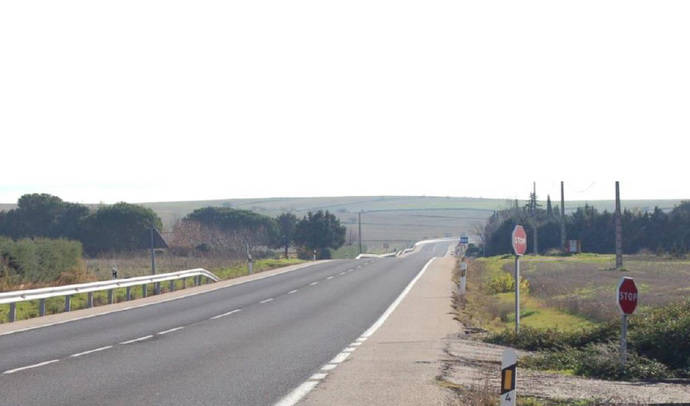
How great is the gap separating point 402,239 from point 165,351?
554 ft

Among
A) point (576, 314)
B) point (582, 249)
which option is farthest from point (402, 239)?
point (576, 314)

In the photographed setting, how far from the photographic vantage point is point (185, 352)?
15.1 meters

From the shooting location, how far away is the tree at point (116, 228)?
275 ft

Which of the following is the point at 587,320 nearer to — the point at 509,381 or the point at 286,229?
the point at 509,381

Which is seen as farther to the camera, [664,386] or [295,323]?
[295,323]

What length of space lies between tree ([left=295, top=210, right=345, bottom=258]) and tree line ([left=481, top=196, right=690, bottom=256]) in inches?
664

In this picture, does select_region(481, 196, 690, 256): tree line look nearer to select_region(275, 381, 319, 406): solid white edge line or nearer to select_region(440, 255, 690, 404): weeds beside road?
select_region(440, 255, 690, 404): weeds beside road

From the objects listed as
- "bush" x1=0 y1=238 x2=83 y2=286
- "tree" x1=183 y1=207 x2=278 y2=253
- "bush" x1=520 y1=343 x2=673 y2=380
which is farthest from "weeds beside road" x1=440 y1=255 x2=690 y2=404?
"tree" x1=183 y1=207 x2=278 y2=253

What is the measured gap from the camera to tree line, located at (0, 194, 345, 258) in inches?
3236

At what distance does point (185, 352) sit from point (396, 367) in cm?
381

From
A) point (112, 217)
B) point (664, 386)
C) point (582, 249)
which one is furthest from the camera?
point (582, 249)

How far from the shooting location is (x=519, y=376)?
42.9 feet

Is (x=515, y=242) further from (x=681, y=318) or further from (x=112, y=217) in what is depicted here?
(x=112, y=217)

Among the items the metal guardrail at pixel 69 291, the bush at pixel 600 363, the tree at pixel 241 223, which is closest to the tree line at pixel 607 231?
the tree at pixel 241 223
